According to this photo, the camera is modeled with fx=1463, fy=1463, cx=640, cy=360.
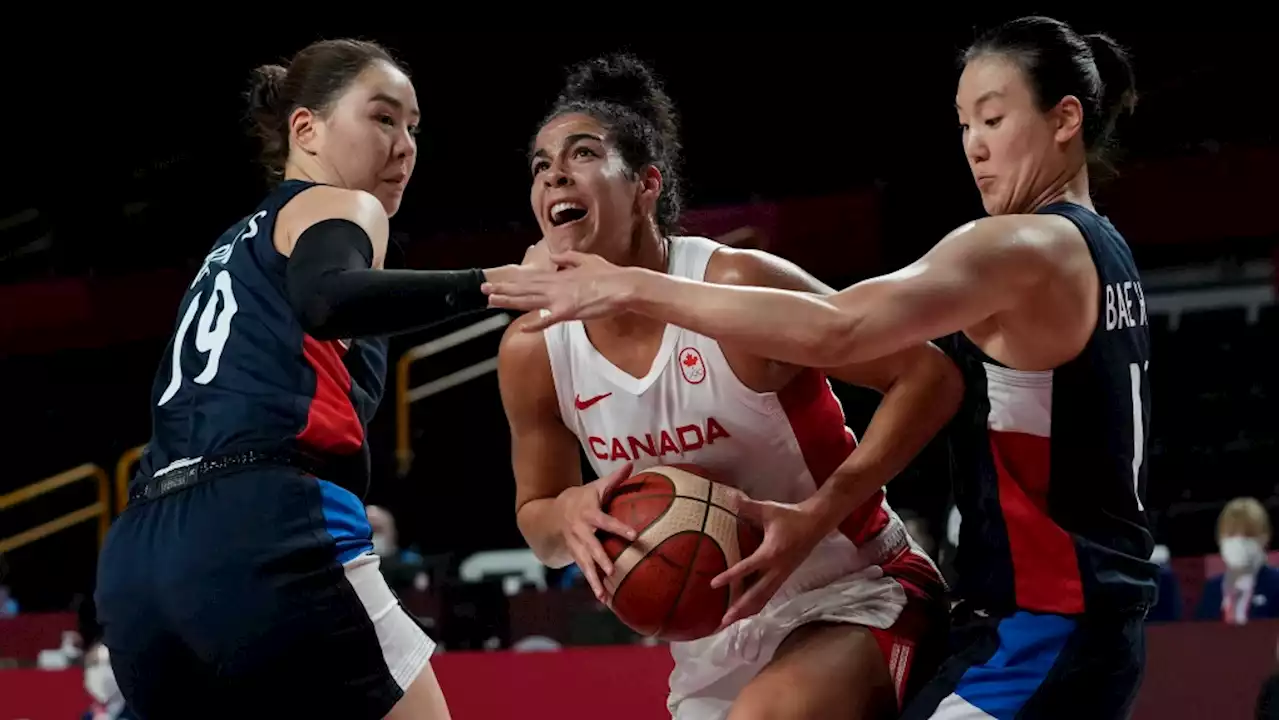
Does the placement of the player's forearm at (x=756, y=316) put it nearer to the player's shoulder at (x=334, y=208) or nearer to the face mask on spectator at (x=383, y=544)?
the player's shoulder at (x=334, y=208)

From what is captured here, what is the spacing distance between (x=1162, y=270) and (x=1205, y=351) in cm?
251

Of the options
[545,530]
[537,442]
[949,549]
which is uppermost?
[537,442]

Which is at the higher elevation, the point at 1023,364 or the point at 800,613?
the point at 1023,364

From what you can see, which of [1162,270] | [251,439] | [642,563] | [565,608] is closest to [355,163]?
[251,439]

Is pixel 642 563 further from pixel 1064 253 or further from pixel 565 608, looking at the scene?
pixel 565 608

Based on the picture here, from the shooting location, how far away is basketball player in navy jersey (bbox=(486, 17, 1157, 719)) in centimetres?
249

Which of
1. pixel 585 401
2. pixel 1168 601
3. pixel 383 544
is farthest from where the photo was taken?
pixel 383 544

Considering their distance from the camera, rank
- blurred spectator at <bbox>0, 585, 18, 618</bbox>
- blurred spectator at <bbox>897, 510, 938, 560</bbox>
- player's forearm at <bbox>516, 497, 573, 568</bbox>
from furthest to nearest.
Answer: blurred spectator at <bbox>0, 585, 18, 618</bbox>
blurred spectator at <bbox>897, 510, 938, 560</bbox>
player's forearm at <bbox>516, 497, 573, 568</bbox>

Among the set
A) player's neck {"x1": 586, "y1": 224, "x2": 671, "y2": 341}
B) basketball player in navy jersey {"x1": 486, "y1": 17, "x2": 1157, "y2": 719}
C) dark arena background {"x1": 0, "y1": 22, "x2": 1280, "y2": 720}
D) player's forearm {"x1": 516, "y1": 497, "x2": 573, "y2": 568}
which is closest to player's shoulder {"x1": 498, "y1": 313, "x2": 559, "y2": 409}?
player's neck {"x1": 586, "y1": 224, "x2": 671, "y2": 341}

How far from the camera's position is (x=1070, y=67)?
110 inches

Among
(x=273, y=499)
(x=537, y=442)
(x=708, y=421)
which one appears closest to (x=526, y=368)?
(x=537, y=442)

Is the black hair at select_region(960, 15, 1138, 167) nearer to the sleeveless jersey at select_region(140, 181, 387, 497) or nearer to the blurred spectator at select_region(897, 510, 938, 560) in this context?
the sleeveless jersey at select_region(140, 181, 387, 497)

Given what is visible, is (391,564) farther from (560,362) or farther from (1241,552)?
(560,362)

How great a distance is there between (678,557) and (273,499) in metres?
0.77
